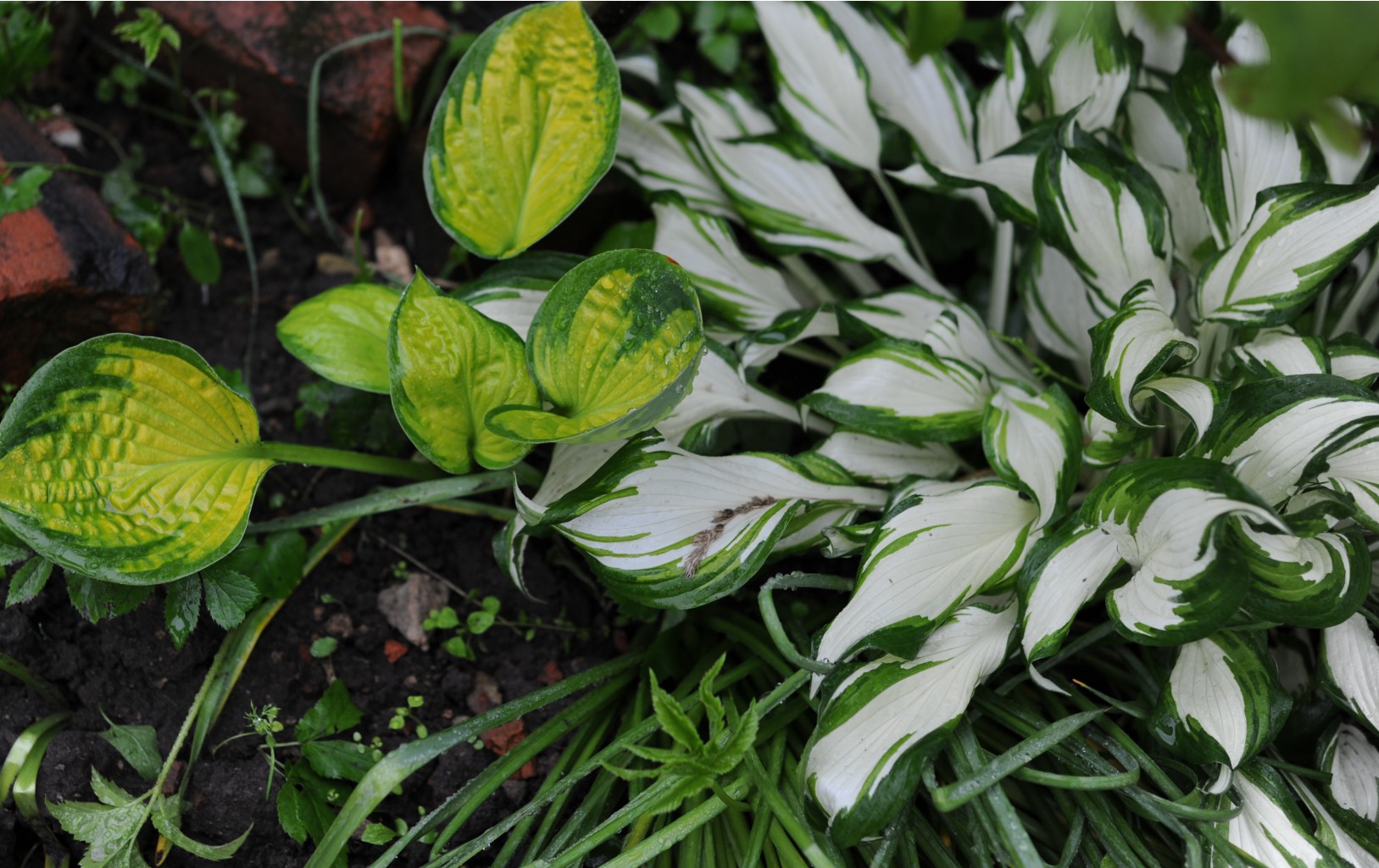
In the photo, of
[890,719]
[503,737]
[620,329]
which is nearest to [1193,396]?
[890,719]

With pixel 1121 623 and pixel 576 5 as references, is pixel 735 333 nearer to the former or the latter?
pixel 576 5

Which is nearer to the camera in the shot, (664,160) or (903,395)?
(903,395)

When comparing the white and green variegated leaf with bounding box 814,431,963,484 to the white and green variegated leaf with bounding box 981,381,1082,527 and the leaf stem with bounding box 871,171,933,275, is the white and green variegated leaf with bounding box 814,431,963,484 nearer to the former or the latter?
the white and green variegated leaf with bounding box 981,381,1082,527

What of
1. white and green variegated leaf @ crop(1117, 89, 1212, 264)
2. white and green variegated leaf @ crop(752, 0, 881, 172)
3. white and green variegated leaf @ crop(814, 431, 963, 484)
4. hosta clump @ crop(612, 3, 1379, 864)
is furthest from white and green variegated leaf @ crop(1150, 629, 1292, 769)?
white and green variegated leaf @ crop(752, 0, 881, 172)

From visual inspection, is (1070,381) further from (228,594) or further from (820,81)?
(228,594)

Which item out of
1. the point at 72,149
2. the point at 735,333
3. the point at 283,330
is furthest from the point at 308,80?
the point at 735,333

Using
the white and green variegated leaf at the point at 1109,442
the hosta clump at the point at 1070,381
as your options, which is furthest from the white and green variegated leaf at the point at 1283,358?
the white and green variegated leaf at the point at 1109,442
